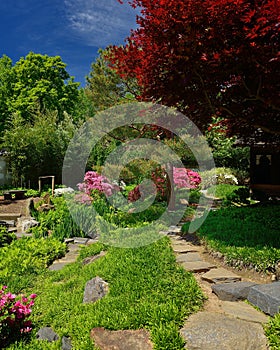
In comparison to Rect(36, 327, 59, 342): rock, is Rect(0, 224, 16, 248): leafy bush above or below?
above

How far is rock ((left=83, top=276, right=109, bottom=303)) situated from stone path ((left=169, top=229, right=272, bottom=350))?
42.0 inches

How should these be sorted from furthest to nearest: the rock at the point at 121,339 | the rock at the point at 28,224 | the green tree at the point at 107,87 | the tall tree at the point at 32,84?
the tall tree at the point at 32,84 < the green tree at the point at 107,87 < the rock at the point at 28,224 < the rock at the point at 121,339

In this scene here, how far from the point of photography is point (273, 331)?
94.4 inches

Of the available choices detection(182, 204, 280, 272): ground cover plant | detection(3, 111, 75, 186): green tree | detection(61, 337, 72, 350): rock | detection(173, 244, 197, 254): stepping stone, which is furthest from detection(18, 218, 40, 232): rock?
detection(3, 111, 75, 186): green tree

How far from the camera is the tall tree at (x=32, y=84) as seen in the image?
72.0 feet

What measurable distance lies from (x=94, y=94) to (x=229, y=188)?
24.4 ft

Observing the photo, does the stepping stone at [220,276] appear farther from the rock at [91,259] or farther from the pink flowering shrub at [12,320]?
the pink flowering shrub at [12,320]

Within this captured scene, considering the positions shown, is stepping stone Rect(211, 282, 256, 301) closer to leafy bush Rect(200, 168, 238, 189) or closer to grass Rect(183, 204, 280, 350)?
Answer: grass Rect(183, 204, 280, 350)

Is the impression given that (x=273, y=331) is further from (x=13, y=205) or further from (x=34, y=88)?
(x=34, y=88)

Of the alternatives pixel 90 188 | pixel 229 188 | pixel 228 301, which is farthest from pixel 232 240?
pixel 229 188

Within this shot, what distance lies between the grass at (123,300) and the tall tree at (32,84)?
64.0 ft

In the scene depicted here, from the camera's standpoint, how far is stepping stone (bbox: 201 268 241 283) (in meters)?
3.44

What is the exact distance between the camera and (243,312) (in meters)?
2.72

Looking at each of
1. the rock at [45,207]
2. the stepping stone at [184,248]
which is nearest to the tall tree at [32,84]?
the rock at [45,207]
